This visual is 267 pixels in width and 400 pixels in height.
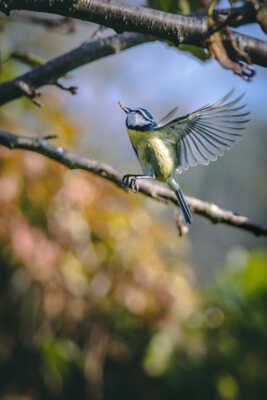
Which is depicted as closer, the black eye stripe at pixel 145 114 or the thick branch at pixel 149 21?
the thick branch at pixel 149 21

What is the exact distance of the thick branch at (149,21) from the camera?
65 centimetres

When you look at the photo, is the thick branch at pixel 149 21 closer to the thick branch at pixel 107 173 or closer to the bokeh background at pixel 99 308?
the thick branch at pixel 107 173

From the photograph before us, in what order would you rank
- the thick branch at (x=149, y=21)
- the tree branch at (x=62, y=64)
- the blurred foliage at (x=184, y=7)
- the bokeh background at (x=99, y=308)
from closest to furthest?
1. the thick branch at (x=149, y=21)
2. the blurred foliage at (x=184, y=7)
3. the tree branch at (x=62, y=64)
4. the bokeh background at (x=99, y=308)

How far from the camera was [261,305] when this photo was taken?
2.06 meters

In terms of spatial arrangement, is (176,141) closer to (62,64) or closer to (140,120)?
(140,120)

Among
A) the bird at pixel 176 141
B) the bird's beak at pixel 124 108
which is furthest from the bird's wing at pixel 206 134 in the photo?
the bird's beak at pixel 124 108

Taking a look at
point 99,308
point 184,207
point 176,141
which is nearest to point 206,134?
point 176,141

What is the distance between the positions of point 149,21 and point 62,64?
0.49 m

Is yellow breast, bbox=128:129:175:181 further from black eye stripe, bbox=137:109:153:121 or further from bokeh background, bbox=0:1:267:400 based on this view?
bokeh background, bbox=0:1:267:400

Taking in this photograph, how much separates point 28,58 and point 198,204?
723 mm

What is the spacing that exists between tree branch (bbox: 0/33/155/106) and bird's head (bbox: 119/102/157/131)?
188mm

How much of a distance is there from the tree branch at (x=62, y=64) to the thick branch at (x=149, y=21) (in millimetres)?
408

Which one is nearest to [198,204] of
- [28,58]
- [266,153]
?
[28,58]

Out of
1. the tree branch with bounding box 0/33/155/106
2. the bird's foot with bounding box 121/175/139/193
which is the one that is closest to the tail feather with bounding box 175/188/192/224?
the bird's foot with bounding box 121/175/139/193
